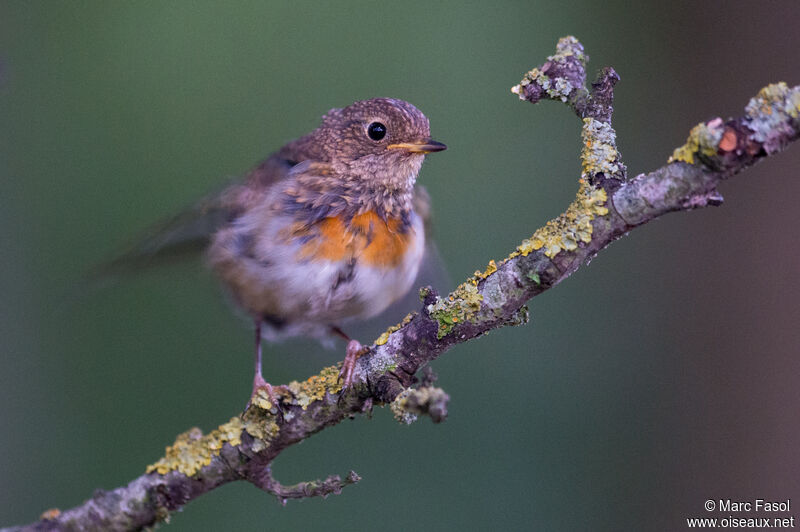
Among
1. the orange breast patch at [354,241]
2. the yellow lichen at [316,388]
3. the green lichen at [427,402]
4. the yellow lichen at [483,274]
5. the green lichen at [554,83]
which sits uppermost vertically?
the orange breast patch at [354,241]

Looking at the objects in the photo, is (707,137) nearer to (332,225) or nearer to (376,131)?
(332,225)

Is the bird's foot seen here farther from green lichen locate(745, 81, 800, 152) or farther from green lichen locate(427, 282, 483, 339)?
green lichen locate(745, 81, 800, 152)

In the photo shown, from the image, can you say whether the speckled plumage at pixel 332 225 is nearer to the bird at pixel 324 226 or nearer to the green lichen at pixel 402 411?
the bird at pixel 324 226

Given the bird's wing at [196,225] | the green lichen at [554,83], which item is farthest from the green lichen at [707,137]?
the bird's wing at [196,225]

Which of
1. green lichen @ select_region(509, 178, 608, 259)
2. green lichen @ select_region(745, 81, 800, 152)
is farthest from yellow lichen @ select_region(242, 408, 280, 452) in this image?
green lichen @ select_region(745, 81, 800, 152)

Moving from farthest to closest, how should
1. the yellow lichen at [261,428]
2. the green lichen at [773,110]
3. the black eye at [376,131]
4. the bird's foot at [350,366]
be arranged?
1. the black eye at [376,131]
2. the yellow lichen at [261,428]
3. the bird's foot at [350,366]
4. the green lichen at [773,110]

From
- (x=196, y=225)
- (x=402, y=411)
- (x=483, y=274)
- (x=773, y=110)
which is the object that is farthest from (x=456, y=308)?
(x=196, y=225)

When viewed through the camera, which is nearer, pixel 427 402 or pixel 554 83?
pixel 427 402
